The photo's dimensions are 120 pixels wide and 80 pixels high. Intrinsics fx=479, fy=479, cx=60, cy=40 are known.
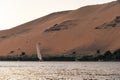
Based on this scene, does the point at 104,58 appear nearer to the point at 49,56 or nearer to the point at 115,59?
the point at 115,59

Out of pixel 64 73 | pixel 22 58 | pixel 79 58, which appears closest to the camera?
pixel 64 73

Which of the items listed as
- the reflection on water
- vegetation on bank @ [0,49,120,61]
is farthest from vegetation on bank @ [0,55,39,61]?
the reflection on water

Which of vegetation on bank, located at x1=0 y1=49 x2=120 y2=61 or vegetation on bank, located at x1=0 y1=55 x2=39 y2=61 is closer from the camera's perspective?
vegetation on bank, located at x1=0 y1=49 x2=120 y2=61

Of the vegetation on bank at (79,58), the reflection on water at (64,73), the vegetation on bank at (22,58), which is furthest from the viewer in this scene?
the vegetation on bank at (22,58)

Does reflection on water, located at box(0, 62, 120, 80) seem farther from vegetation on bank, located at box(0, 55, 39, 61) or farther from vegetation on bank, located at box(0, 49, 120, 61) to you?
vegetation on bank, located at box(0, 55, 39, 61)

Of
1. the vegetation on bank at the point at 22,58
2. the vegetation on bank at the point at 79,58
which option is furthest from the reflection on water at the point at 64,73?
the vegetation on bank at the point at 22,58

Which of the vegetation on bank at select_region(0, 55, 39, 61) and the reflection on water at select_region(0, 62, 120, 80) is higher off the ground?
the vegetation on bank at select_region(0, 55, 39, 61)

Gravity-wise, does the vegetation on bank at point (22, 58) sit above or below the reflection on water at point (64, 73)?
above

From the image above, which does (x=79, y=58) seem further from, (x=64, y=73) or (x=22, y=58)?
(x=64, y=73)

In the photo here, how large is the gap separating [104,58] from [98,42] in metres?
36.7

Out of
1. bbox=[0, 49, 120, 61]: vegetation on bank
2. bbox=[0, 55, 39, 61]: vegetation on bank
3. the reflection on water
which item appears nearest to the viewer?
the reflection on water

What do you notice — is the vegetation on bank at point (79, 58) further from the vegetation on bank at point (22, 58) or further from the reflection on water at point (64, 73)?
the reflection on water at point (64, 73)

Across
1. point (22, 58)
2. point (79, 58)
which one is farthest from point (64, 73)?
point (22, 58)

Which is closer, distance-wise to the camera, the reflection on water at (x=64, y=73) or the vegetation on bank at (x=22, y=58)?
the reflection on water at (x=64, y=73)
